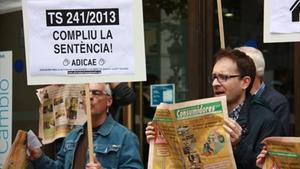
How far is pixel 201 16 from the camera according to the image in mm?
5930

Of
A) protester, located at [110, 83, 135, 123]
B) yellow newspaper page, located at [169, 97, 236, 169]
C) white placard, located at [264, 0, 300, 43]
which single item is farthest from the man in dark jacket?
protester, located at [110, 83, 135, 123]

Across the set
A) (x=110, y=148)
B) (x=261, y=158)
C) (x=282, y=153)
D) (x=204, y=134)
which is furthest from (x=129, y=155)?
(x=282, y=153)

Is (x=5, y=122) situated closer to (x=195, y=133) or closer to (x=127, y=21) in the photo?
(x=127, y=21)

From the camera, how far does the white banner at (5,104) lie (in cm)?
584

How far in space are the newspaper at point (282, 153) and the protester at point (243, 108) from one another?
0.82ft

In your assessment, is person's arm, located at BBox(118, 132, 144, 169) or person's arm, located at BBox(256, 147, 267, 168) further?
person's arm, located at BBox(118, 132, 144, 169)

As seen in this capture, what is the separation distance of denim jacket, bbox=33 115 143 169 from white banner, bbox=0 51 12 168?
6.12 ft

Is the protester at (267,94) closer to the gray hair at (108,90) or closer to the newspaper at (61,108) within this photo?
the gray hair at (108,90)

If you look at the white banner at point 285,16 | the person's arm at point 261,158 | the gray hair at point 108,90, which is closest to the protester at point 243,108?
the person's arm at point 261,158

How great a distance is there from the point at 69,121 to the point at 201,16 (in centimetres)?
151

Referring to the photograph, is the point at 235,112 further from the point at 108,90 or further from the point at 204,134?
the point at 108,90

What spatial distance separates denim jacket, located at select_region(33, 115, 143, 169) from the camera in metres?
3.87

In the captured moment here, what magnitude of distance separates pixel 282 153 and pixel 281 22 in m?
0.72

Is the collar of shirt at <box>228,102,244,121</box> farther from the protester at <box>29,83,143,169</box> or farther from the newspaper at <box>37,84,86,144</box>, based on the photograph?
the newspaper at <box>37,84,86,144</box>
